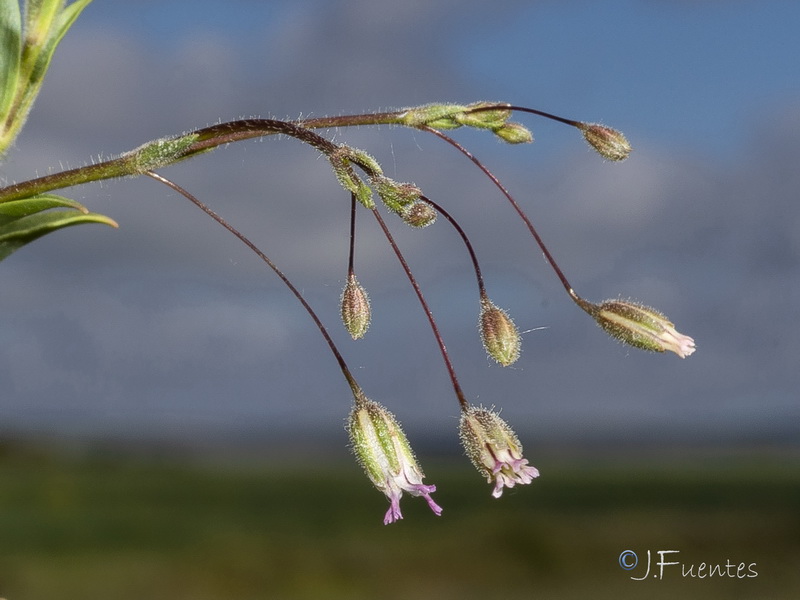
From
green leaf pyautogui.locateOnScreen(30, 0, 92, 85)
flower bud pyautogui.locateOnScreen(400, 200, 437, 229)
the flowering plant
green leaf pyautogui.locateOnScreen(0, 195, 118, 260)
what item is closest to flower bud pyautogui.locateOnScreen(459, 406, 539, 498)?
the flowering plant

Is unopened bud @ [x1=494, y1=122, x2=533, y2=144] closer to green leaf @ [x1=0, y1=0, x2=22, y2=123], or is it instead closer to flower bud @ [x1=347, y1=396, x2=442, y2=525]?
flower bud @ [x1=347, y1=396, x2=442, y2=525]

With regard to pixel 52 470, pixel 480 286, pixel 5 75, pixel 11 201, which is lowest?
pixel 11 201

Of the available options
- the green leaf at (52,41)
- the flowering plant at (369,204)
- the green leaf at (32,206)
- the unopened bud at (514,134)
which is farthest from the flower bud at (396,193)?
the green leaf at (52,41)

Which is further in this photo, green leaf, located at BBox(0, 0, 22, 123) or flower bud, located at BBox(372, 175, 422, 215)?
green leaf, located at BBox(0, 0, 22, 123)

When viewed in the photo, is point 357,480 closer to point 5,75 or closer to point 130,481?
point 130,481

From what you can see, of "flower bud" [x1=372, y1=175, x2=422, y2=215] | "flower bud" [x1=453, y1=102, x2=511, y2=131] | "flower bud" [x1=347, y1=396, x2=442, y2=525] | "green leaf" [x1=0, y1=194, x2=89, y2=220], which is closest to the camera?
"flower bud" [x1=372, y1=175, x2=422, y2=215]

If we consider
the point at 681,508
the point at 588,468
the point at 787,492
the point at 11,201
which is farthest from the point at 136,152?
the point at 588,468

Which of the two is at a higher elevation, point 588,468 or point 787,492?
point 588,468
